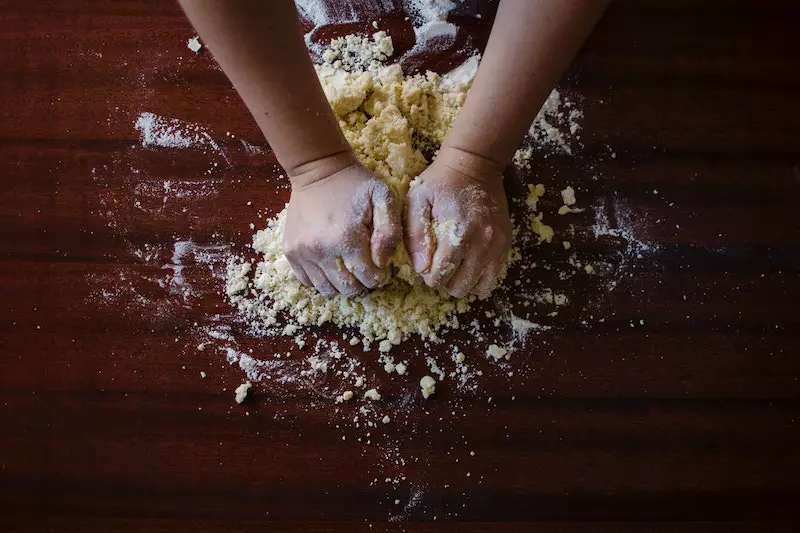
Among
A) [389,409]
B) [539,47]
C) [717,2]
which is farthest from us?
[717,2]

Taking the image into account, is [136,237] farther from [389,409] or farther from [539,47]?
[539,47]

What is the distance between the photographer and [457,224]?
62 centimetres

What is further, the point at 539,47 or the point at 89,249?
the point at 89,249

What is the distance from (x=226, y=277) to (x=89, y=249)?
0.17 m

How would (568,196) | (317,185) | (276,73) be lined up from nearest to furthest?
1. (276,73)
2. (317,185)
3. (568,196)

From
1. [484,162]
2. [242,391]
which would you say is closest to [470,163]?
[484,162]

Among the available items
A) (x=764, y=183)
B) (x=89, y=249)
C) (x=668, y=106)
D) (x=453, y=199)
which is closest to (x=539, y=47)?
(x=453, y=199)

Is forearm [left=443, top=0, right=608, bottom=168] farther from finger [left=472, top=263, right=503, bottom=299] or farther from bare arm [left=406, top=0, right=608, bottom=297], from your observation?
finger [left=472, top=263, right=503, bottom=299]

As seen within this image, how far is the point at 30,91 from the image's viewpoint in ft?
2.50

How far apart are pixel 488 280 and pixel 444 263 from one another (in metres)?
0.07

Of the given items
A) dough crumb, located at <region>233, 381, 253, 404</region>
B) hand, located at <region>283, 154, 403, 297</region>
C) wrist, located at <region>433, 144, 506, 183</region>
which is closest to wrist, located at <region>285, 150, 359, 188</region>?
hand, located at <region>283, 154, 403, 297</region>

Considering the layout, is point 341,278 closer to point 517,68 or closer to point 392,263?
point 392,263

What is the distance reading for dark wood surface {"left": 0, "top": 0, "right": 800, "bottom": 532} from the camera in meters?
0.67

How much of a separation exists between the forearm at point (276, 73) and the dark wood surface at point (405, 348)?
133mm
